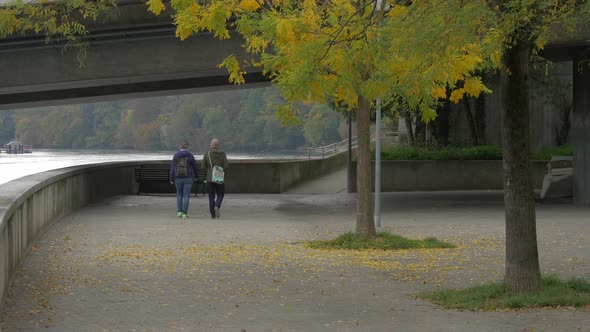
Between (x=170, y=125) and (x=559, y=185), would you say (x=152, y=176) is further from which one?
(x=170, y=125)

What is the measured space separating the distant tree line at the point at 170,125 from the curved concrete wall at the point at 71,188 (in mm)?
80660

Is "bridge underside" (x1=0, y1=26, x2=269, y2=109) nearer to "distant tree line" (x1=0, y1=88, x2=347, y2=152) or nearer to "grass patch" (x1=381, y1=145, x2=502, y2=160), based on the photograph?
"grass patch" (x1=381, y1=145, x2=502, y2=160)

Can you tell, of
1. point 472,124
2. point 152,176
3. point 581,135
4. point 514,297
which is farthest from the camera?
point 472,124

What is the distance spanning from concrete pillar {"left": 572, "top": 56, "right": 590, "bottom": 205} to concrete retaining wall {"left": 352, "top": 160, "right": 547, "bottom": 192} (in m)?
8.71

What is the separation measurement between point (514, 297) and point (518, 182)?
1.16 metres

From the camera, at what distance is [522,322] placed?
9289 mm

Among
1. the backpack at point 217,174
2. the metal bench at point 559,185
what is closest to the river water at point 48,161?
the backpack at point 217,174

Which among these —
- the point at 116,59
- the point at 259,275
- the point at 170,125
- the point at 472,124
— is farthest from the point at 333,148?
the point at 170,125

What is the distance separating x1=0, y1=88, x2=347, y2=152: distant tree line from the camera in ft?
433

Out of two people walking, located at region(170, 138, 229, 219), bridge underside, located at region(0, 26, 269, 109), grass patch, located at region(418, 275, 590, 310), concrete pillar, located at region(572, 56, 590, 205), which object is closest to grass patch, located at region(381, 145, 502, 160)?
concrete pillar, located at region(572, 56, 590, 205)

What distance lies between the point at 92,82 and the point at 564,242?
15618mm

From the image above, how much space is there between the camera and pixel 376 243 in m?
16.4

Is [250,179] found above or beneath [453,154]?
beneath

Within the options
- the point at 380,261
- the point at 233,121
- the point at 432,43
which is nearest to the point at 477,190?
the point at 380,261
